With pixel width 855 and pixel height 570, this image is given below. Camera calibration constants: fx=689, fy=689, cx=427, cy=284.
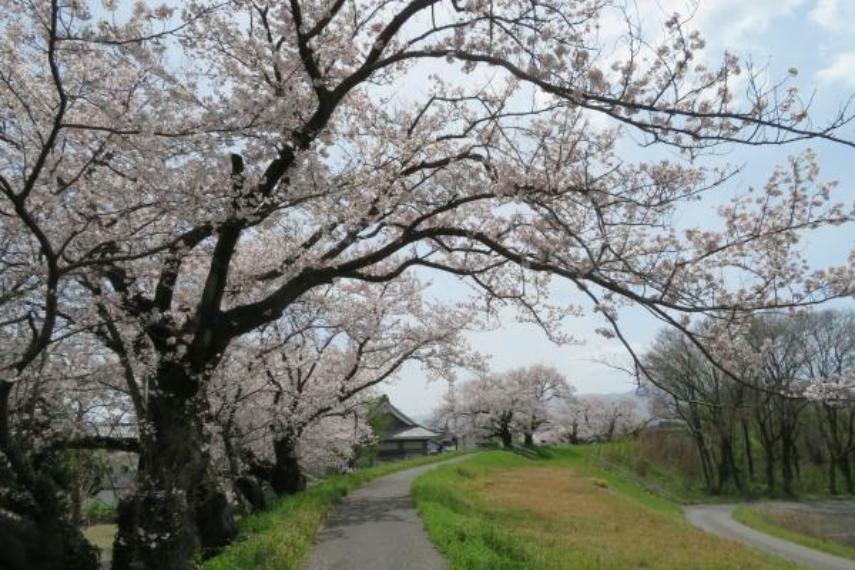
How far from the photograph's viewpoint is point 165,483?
8.59 m

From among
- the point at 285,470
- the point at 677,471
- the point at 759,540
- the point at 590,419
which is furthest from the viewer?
the point at 590,419

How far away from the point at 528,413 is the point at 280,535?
63004mm

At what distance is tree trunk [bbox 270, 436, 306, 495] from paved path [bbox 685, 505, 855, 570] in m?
15.8

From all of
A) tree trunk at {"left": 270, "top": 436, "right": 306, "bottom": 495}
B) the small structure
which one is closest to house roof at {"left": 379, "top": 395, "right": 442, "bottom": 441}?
the small structure

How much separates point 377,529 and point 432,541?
83.5 inches

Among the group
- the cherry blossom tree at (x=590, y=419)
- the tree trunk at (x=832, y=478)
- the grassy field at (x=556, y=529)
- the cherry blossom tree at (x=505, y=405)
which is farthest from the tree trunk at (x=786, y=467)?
the cherry blossom tree at (x=590, y=419)

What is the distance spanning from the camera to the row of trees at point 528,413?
72.9 metres

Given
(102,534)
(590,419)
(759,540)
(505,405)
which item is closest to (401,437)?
(505,405)

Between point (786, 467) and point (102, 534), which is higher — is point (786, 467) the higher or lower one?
the higher one

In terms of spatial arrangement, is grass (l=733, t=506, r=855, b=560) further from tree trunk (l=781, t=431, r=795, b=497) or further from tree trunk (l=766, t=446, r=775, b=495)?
tree trunk (l=781, t=431, r=795, b=497)

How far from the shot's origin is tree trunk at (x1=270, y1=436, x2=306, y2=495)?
71.2ft

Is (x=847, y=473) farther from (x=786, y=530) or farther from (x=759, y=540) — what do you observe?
(x=759, y=540)

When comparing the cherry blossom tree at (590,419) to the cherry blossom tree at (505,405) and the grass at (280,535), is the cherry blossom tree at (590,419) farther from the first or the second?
the grass at (280,535)

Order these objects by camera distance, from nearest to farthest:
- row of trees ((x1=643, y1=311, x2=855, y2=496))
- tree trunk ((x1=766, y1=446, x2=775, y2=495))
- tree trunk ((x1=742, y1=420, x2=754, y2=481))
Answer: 1. row of trees ((x1=643, y1=311, x2=855, y2=496))
2. tree trunk ((x1=766, y1=446, x2=775, y2=495))
3. tree trunk ((x1=742, y1=420, x2=754, y2=481))
